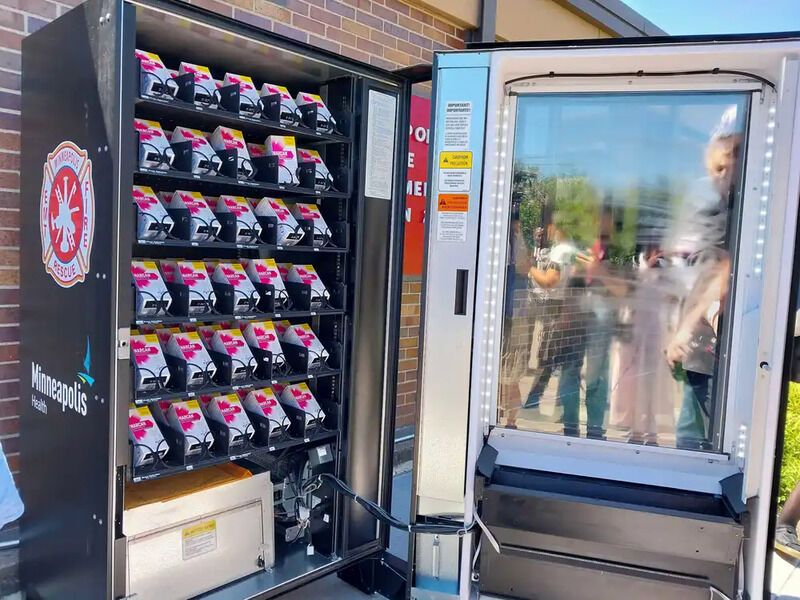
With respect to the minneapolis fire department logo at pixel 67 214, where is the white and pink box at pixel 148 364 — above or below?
below

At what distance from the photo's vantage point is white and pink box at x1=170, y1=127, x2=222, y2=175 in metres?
2.34

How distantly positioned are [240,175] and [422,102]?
2.03 meters

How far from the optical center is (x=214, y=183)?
8.62 ft

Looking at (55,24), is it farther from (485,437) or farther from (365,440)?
(485,437)

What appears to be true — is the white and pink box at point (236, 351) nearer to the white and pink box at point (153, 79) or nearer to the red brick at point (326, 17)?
the white and pink box at point (153, 79)

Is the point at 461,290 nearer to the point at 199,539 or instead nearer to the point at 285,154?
the point at 285,154

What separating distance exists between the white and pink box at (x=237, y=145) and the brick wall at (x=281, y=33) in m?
0.73

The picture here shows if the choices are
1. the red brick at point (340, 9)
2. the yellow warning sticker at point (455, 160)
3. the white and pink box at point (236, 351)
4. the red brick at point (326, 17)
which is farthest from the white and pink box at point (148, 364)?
the red brick at point (340, 9)

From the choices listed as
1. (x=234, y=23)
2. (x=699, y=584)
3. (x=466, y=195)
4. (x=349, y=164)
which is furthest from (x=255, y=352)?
(x=699, y=584)

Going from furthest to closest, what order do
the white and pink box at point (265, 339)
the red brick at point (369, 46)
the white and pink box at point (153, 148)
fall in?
the red brick at point (369, 46) → the white and pink box at point (265, 339) → the white and pink box at point (153, 148)

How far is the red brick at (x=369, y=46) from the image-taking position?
3811 millimetres

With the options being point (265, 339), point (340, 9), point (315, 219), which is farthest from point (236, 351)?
point (340, 9)

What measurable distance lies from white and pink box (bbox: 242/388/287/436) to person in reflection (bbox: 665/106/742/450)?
1.56m

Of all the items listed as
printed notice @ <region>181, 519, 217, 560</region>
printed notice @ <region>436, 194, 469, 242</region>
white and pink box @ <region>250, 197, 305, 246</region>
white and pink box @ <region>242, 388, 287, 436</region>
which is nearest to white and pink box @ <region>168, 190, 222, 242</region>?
white and pink box @ <region>250, 197, 305, 246</region>
